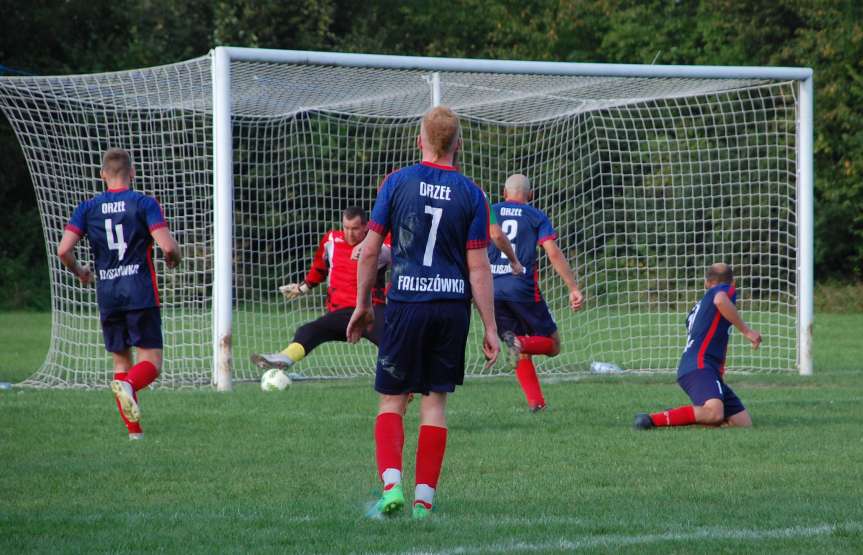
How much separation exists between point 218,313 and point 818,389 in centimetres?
546

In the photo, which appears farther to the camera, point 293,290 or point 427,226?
point 293,290

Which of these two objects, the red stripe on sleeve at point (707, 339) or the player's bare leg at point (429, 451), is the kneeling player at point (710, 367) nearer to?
the red stripe on sleeve at point (707, 339)

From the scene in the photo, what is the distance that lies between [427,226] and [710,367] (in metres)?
4.06

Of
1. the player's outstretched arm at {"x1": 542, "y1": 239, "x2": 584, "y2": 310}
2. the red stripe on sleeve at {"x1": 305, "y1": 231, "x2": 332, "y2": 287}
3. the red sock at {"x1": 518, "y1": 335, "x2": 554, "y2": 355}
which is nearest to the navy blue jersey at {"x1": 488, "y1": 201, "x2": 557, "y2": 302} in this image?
the player's outstretched arm at {"x1": 542, "y1": 239, "x2": 584, "y2": 310}

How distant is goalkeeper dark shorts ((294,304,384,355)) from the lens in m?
10.5

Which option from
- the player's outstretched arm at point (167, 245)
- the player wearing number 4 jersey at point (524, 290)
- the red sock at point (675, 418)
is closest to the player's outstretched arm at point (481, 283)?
the player's outstretched arm at point (167, 245)

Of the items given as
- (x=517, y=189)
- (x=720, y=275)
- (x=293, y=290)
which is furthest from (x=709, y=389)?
(x=293, y=290)

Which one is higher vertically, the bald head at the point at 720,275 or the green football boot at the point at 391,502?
the bald head at the point at 720,275

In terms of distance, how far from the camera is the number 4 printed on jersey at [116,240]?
8.25 meters

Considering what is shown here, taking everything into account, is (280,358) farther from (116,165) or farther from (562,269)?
(116,165)

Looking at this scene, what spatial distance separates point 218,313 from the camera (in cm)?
1128

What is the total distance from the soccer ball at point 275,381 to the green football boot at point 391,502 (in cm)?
619

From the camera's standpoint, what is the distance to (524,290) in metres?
9.89

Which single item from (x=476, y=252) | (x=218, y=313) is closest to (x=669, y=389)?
(x=218, y=313)
